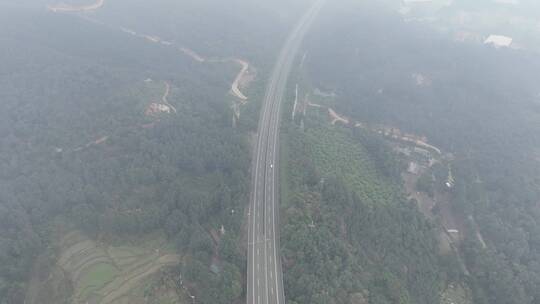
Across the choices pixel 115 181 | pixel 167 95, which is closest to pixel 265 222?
pixel 115 181

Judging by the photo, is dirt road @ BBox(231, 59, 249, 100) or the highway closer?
the highway

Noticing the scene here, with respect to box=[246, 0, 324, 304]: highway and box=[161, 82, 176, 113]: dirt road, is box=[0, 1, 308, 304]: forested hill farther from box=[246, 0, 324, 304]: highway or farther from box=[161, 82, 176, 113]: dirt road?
box=[246, 0, 324, 304]: highway

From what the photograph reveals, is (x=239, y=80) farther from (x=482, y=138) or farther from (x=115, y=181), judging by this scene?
(x=482, y=138)

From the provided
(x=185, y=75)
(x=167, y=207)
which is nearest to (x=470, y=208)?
(x=167, y=207)

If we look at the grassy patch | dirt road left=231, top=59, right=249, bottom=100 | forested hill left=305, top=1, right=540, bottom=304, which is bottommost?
the grassy patch

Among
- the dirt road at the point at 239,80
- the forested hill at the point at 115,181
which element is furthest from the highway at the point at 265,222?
the dirt road at the point at 239,80

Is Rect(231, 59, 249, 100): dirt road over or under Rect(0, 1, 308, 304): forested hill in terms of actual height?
over

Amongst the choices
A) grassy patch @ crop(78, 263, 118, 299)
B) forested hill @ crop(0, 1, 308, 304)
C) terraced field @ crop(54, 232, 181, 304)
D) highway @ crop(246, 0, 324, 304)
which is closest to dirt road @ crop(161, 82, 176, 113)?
forested hill @ crop(0, 1, 308, 304)

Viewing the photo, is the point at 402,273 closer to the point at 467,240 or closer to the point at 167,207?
the point at 467,240
